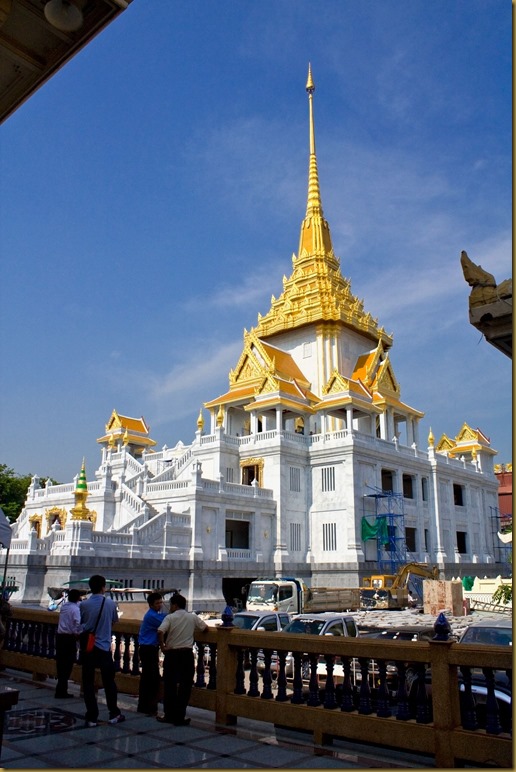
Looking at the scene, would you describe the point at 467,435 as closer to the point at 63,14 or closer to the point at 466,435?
the point at 466,435

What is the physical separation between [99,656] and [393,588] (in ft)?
81.8

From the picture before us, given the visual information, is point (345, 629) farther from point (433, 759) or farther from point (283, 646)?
point (433, 759)

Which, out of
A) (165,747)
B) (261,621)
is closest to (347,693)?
(165,747)

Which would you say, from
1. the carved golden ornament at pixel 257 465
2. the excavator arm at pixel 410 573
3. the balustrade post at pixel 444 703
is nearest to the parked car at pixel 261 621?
the balustrade post at pixel 444 703

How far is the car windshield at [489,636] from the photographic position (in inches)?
426

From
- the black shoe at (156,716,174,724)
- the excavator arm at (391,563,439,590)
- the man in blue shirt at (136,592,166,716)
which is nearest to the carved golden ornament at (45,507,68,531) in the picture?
the excavator arm at (391,563,439,590)

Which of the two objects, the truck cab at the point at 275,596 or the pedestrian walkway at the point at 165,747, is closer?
the pedestrian walkway at the point at 165,747

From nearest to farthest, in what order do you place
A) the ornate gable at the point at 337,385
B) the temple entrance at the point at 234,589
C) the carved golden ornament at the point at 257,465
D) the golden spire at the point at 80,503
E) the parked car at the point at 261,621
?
the parked car at the point at 261,621
the golden spire at the point at 80,503
the temple entrance at the point at 234,589
the carved golden ornament at the point at 257,465
the ornate gable at the point at 337,385

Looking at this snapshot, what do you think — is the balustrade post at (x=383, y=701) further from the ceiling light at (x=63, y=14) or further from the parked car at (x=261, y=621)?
the parked car at (x=261, y=621)

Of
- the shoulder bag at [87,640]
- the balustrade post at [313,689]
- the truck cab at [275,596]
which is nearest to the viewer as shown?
the balustrade post at [313,689]

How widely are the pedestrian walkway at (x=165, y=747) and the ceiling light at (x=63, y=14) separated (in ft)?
22.1

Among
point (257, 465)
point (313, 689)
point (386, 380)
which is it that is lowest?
point (313, 689)

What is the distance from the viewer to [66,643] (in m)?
9.80

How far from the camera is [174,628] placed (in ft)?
27.0
